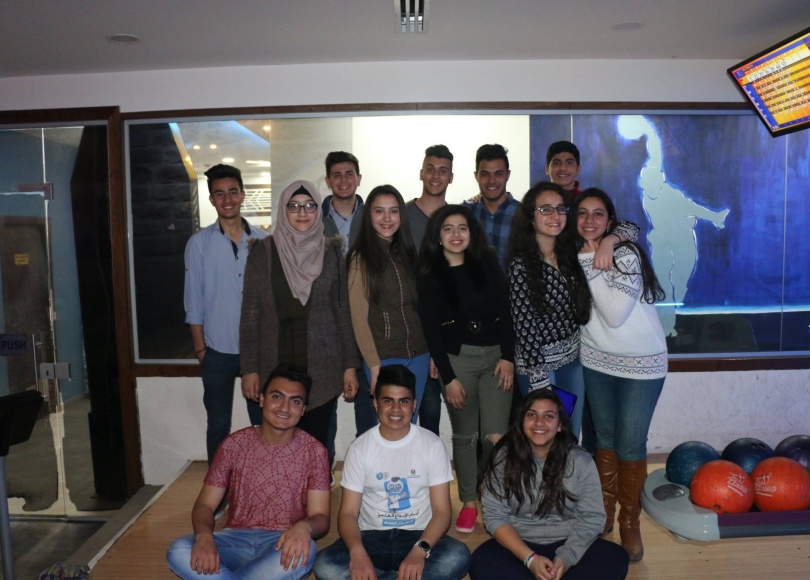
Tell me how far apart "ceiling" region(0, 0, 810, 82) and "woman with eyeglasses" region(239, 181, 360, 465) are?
1091mm

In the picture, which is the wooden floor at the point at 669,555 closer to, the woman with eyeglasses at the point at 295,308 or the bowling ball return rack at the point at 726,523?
the bowling ball return rack at the point at 726,523

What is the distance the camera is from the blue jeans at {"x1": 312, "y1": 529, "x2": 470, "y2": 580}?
241 centimetres

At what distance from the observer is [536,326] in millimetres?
2812

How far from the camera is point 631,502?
2807mm

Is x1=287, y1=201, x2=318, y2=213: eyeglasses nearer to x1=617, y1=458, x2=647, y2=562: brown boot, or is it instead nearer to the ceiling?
the ceiling

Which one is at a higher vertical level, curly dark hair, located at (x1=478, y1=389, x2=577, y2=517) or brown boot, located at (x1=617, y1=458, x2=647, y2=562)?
curly dark hair, located at (x1=478, y1=389, x2=577, y2=517)

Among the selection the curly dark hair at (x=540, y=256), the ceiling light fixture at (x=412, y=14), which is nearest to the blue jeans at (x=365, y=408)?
the curly dark hair at (x=540, y=256)

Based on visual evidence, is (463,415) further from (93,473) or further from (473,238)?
(93,473)

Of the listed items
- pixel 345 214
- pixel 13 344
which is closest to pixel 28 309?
pixel 13 344

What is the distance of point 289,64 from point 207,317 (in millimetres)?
1731

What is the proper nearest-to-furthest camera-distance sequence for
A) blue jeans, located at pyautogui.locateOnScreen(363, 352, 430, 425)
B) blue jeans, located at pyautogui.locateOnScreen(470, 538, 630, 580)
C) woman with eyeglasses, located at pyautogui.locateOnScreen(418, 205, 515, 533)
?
1. blue jeans, located at pyautogui.locateOnScreen(470, 538, 630, 580)
2. woman with eyeglasses, located at pyautogui.locateOnScreen(418, 205, 515, 533)
3. blue jeans, located at pyautogui.locateOnScreen(363, 352, 430, 425)

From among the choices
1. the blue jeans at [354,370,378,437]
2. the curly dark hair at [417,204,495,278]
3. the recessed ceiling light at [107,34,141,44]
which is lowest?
the blue jeans at [354,370,378,437]

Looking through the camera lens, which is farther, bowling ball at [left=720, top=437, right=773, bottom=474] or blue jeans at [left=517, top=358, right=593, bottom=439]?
bowling ball at [left=720, top=437, right=773, bottom=474]

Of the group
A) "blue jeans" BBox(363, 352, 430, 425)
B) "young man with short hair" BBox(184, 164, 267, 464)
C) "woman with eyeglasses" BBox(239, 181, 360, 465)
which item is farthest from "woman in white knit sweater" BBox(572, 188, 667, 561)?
"young man with short hair" BBox(184, 164, 267, 464)
